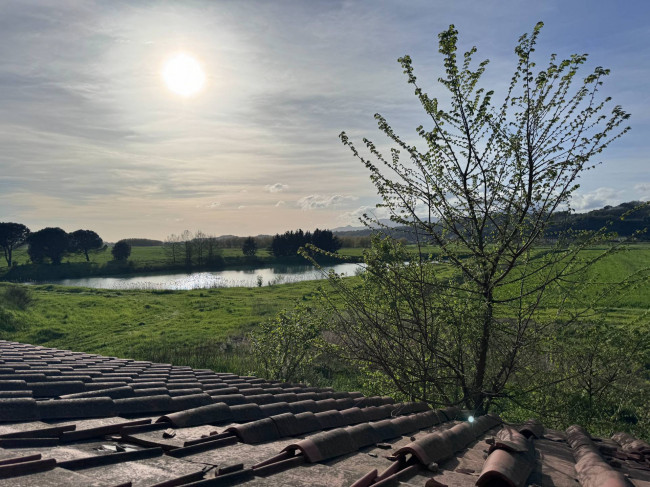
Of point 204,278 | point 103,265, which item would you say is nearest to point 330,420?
point 204,278

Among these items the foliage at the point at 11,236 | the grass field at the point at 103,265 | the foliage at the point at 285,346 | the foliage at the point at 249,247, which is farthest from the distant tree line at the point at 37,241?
the foliage at the point at 285,346

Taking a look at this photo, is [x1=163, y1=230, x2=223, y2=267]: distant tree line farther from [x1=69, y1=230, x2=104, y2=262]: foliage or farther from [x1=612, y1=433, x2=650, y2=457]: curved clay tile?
[x1=612, y1=433, x2=650, y2=457]: curved clay tile

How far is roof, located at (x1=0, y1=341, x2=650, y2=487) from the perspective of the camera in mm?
2539

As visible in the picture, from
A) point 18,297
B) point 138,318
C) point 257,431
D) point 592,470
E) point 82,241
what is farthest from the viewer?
point 82,241

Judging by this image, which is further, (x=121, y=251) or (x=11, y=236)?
(x=121, y=251)

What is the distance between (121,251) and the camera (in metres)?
82.1

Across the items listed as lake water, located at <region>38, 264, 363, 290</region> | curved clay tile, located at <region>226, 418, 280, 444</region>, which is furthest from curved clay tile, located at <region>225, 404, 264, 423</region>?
lake water, located at <region>38, 264, 363, 290</region>

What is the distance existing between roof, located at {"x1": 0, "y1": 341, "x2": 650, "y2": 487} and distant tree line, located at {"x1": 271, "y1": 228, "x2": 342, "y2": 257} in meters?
83.9

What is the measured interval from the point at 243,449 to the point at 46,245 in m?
84.0

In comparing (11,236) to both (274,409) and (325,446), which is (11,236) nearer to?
(274,409)

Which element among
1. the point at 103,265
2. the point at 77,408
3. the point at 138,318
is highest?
the point at 103,265

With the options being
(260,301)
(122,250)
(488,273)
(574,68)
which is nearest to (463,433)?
(488,273)

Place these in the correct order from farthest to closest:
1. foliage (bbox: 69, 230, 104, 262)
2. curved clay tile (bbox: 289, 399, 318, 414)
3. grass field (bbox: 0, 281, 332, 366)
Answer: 1. foliage (bbox: 69, 230, 104, 262)
2. grass field (bbox: 0, 281, 332, 366)
3. curved clay tile (bbox: 289, 399, 318, 414)

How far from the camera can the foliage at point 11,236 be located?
75.9 meters
